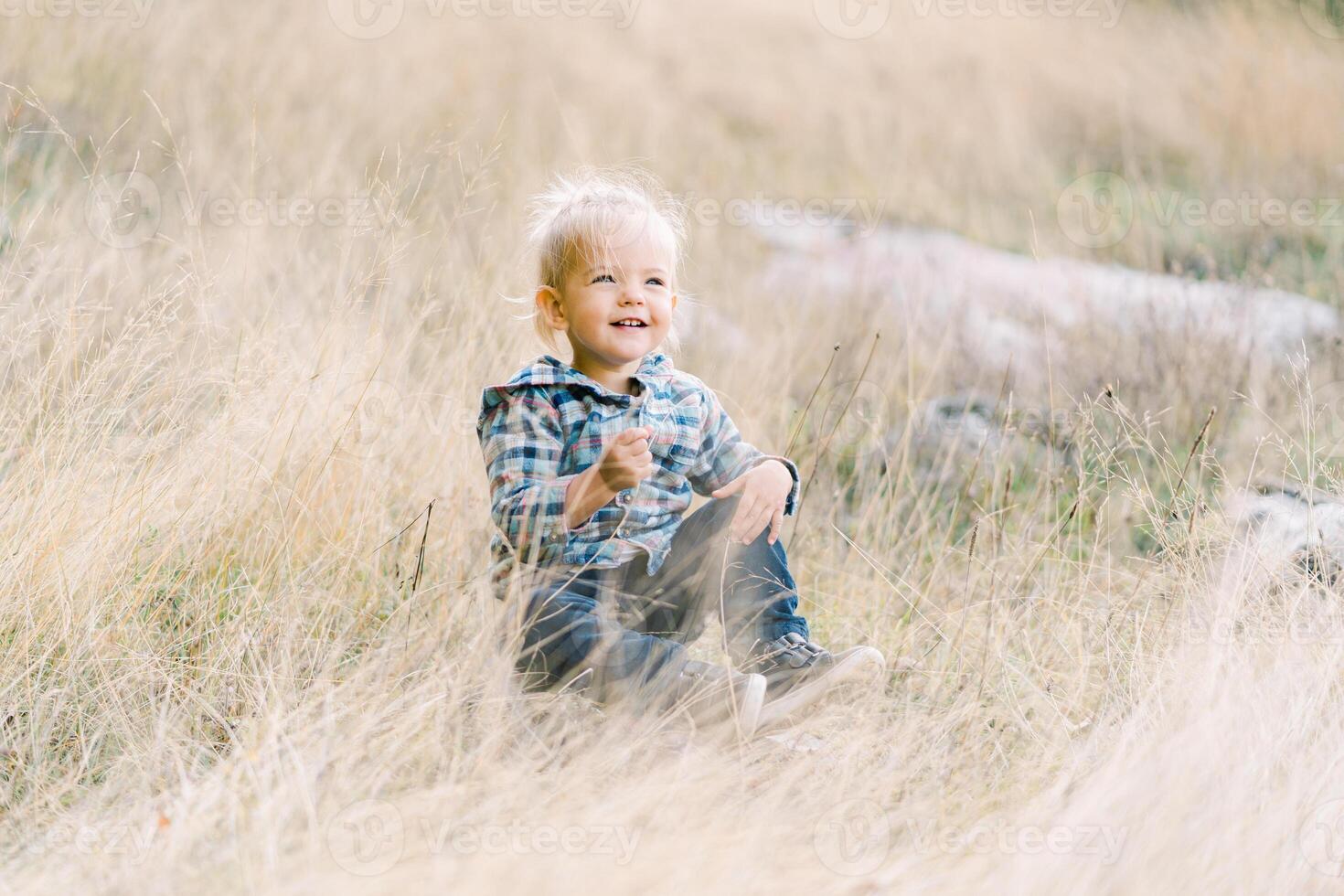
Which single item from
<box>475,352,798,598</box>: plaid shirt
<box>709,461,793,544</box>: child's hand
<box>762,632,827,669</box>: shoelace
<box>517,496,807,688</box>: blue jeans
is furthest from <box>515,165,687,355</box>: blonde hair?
<box>762,632,827,669</box>: shoelace

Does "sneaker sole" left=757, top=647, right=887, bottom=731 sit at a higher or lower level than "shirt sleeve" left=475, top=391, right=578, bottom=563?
lower

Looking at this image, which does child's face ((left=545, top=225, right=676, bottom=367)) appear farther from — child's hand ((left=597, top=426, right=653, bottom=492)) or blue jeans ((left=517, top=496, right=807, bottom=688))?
blue jeans ((left=517, top=496, right=807, bottom=688))

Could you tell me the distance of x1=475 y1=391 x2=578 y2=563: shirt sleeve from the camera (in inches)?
87.8

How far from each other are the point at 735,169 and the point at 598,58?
1.33 meters

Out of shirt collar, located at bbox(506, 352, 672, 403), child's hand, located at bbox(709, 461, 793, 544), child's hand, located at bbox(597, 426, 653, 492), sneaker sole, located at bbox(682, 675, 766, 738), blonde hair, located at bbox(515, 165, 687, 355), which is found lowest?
sneaker sole, located at bbox(682, 675, 766, 738)

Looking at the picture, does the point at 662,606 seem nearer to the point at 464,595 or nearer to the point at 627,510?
the point at 627,510

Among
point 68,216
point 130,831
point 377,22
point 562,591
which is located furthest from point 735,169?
point 130,831

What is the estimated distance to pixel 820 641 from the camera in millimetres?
3033

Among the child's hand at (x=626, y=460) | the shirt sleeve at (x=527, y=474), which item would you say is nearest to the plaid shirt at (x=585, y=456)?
the shirt sleeve at (x=527, y=474)

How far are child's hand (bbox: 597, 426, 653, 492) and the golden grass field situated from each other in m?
0.42

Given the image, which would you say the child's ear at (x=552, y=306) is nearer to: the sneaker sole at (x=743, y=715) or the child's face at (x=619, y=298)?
the child's face at (x=619, y=298)

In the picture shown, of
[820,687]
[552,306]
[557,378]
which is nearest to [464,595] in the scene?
[557,378]

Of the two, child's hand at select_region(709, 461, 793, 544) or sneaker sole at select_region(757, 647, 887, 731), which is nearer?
sneaker sole at select_region(757, 647, 887, 731)

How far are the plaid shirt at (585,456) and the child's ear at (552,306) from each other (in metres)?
0.07
